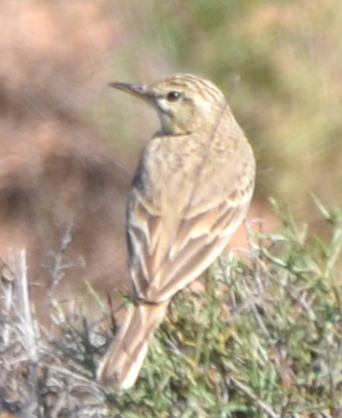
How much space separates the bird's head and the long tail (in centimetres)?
138

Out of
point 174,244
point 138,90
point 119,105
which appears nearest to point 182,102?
point 138,90

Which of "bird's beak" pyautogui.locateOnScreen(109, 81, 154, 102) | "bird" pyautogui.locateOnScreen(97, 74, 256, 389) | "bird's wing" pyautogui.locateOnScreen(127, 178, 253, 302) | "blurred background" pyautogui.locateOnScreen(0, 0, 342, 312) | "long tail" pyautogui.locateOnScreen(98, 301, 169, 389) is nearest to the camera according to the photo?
"long tail" pyautogui.locateOnScreen(98, 301, 169, 389)

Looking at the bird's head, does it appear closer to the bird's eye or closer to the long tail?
the bird's eye

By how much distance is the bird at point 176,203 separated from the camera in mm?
3639

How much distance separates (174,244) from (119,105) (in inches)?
147

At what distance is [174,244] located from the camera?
4.02 meters

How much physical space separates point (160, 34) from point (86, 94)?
1258 millimetres

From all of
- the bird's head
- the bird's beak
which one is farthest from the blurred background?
the bird's beak

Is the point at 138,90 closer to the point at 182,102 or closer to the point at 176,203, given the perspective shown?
the point at 182,102

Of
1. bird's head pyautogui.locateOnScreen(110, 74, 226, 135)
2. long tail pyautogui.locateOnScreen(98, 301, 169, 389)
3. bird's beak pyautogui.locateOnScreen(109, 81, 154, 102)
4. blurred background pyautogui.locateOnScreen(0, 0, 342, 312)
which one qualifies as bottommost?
blurred background pyautogui.locateOnScreen(0, 0, 342, 312)

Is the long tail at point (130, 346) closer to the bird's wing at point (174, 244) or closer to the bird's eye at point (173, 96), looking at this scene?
the bird's wing at point (174, 244)

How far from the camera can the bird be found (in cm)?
364

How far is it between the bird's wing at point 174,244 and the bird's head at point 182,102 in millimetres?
622

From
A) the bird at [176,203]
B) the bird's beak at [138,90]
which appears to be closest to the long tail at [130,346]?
the bird at [176,203]
